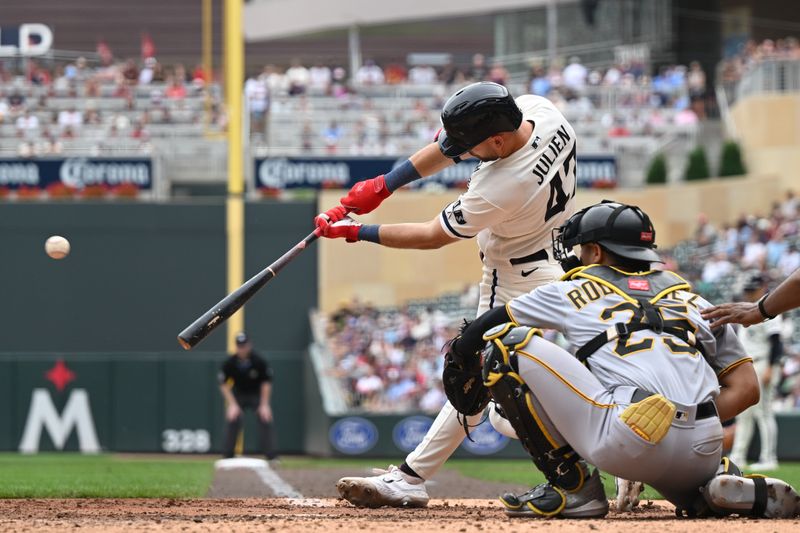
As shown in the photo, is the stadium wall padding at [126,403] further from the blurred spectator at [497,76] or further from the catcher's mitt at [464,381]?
the catcher's mitt at [464,381]

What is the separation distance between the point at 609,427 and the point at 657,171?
17897 mm

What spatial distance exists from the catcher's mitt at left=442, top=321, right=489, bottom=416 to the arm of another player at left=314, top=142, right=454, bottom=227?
3.30 feet

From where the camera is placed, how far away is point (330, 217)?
21.1ft

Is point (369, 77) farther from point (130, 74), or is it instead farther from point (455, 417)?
point (455, 417)

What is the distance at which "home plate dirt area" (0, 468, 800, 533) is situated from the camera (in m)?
4.73

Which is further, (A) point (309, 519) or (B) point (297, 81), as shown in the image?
(B) point (297, 81)

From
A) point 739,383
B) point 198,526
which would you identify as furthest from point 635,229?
point 198,526

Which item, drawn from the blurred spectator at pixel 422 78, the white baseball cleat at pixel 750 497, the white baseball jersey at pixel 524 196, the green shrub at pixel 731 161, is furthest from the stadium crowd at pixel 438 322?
the white baseball cleat at pixel 750 497

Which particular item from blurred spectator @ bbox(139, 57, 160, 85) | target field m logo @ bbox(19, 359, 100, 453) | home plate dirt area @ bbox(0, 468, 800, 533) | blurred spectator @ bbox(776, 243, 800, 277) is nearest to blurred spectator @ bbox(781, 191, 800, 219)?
blurred spectator @ bbox(776, 243, 800, 277)

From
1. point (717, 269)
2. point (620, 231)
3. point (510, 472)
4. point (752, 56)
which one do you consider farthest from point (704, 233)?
point (620, 231)

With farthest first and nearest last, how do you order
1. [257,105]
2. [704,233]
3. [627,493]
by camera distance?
[257,105]
[704,233]
[627,493]

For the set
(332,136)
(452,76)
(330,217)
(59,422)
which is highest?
(452,76)

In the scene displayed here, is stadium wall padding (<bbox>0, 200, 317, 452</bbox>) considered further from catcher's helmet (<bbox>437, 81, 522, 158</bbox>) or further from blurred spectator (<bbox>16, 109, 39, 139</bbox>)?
catcher's helmet (<bbox>437, 81, 522, 158</bbox>)

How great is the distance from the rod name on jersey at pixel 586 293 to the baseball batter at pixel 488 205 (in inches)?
33.5
